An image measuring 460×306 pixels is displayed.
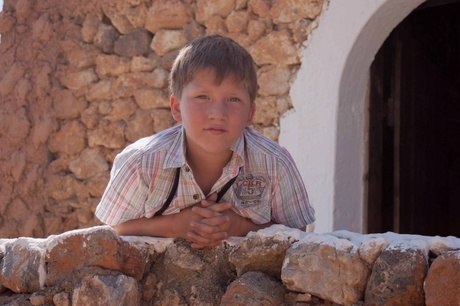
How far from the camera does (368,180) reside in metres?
3.71

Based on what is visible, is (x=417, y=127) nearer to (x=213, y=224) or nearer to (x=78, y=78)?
(x=78, y=78)

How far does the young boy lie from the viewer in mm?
1949

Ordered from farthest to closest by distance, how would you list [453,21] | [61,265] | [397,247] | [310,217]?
[453,21], [310,217], [61,265], [397,247]

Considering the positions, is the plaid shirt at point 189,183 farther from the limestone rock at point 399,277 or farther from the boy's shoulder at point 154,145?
the limestone rock at point 399,277

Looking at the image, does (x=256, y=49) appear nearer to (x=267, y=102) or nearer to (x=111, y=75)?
(x=267, y=102)

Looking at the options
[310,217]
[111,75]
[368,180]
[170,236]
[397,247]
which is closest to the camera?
[397,247]

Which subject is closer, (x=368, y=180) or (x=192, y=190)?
(x=192, y=190)

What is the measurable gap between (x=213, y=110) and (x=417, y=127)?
10.1 ft

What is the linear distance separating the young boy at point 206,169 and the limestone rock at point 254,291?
0.60 feet

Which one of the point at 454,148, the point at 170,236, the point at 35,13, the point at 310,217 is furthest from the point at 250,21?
the point at 454,148

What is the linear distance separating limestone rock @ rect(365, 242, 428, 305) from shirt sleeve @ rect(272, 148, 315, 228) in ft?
1.99

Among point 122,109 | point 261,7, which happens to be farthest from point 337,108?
point 122,109

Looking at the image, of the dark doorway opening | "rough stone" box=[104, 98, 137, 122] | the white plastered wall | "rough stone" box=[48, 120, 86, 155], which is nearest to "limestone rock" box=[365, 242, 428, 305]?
the white plastered wall

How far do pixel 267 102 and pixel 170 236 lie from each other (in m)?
1.95
